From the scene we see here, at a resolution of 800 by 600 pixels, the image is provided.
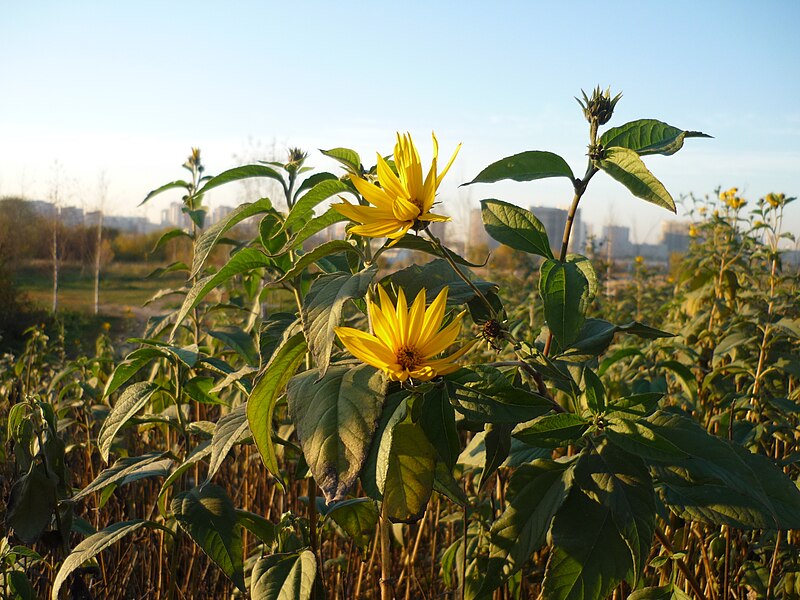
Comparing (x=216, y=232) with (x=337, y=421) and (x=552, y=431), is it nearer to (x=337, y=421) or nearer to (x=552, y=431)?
(x=337, y=421)

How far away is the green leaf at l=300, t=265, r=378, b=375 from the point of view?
0.71m

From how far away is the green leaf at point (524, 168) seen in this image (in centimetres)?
82

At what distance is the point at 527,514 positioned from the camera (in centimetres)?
86

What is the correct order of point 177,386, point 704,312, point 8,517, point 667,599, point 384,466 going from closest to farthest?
point 384,466, point 667,599, point 8,517, point 177,386, point 704,312

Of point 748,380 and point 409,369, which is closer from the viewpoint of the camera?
point 409,369

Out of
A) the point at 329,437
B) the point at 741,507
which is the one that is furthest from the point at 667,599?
the point at 329,437

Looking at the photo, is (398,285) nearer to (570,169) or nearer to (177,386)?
(570,169)

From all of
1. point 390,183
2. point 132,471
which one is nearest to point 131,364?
point 132,471

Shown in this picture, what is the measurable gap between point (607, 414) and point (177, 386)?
75 cm

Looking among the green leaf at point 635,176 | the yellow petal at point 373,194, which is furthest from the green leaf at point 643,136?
the yellow petal at point 373,194

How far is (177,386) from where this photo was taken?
1224 mm

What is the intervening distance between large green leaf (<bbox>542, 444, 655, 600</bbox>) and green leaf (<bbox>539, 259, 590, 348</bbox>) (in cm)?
15

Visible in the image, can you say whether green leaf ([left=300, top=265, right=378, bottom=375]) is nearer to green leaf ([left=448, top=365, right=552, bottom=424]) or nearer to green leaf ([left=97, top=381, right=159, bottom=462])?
green leaf ([left=448, top=365, right=552, bottom=424])

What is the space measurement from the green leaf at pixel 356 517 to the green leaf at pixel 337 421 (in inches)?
13.3
